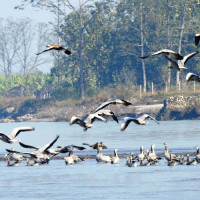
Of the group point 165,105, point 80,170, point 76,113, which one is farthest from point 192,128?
point 80,170

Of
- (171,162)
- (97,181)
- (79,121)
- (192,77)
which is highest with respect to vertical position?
(192,77)

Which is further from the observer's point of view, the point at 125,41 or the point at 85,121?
the point at 125,41

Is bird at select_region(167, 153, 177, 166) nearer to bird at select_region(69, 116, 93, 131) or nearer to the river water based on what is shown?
the river water

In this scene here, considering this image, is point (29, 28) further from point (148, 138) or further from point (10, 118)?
point (148, 138)

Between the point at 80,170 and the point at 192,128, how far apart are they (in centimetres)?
2988

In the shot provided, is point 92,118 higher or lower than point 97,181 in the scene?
higher

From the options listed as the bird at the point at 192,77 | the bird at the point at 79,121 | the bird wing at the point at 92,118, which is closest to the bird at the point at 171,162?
the bird wing at the point at 92,118

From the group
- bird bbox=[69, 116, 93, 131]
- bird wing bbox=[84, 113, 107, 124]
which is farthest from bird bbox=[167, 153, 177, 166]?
bird bbox=[69, 116, 93, 131]

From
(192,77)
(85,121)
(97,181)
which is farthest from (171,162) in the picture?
(192,77)

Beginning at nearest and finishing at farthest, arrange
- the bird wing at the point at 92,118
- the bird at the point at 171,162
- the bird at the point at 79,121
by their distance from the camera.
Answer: the bird at the point at 79,121 < the bird wing at the point at 92,118 < the bird at the point at 171,162

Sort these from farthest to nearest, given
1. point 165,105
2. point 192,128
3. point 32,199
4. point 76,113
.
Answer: point 76,113
point 165,105
point 192,128
point 32,199

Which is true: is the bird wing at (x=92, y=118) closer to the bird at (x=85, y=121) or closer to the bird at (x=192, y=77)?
the bird at (x=85, y=121)

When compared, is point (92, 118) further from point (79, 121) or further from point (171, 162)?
point (171, 162)

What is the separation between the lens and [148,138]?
51281mm
